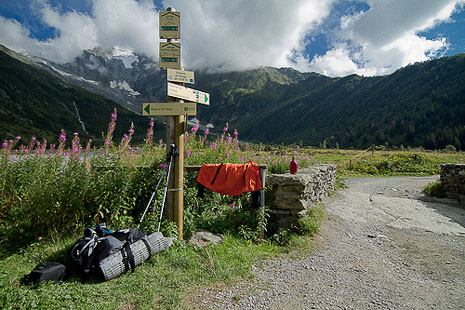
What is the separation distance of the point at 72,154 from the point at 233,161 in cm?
375

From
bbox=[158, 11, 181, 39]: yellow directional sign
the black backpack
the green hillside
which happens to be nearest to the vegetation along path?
the black backpack

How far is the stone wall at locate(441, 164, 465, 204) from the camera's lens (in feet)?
29.9

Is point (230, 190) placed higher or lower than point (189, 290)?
higher

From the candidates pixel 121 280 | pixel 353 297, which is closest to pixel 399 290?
pixel 353 297

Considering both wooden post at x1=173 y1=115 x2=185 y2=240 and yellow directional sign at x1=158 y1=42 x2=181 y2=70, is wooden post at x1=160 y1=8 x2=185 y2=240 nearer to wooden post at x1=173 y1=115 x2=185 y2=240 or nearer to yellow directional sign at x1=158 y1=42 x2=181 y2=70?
wooden post at x1=173 y1=115 x2=185 y2=240

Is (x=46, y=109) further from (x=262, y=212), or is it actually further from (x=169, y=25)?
(x=262, y=212)

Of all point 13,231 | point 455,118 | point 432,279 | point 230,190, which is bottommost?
point 432,279

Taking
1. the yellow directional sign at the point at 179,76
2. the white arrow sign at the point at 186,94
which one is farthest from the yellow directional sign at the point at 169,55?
the white arrow sign at the point at 186,94

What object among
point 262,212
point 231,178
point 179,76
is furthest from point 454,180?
point 179,76

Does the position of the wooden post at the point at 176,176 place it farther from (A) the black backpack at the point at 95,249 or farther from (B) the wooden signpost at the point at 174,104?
(A) the black backpack at the point at 95,249

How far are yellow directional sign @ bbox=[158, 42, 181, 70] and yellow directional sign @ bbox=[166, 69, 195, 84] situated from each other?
13 cm

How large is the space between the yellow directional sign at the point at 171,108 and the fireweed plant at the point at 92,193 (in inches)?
37.7

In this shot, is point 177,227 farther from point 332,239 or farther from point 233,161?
point 332,239

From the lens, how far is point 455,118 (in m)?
73.0
